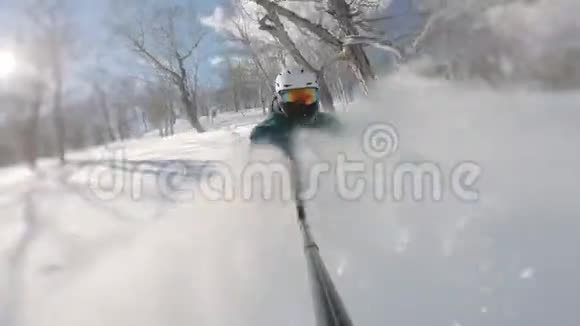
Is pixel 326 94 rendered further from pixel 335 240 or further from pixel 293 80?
pixel 335 240

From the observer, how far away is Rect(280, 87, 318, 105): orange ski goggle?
84.8 inches

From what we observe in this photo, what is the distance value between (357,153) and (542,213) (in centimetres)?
126

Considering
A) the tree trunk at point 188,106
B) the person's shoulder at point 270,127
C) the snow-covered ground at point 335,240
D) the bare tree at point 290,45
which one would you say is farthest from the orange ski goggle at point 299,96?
the tree trunk at point 188,106

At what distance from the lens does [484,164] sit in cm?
178

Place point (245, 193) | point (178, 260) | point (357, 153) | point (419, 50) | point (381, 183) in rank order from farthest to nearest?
point (419, 50) < point (357, 153) < point (245, 193) < point (381, 183) < point (178, 260)

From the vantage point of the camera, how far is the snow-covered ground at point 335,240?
1010 millimetres

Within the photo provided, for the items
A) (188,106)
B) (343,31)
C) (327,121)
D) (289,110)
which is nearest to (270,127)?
(289,110)

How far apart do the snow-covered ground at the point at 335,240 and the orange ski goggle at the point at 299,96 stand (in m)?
0.29

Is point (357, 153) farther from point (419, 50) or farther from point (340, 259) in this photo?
point (419, 50)

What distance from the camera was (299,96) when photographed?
2.16 metres

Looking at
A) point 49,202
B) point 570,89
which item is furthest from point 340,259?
point 570,89

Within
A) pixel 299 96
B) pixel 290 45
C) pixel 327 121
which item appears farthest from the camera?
pixel 290 45

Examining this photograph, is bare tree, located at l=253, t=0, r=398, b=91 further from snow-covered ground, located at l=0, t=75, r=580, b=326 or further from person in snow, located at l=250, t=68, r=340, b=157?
person in snow, located at l=250, t=68, r=340, b=157

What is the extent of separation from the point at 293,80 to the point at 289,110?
0.57 ft
